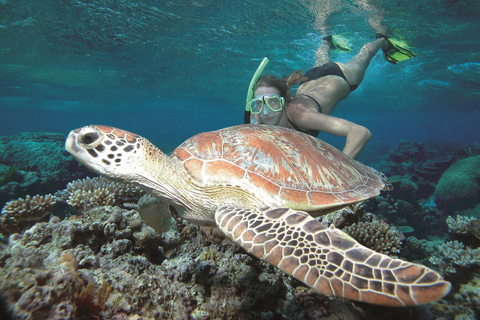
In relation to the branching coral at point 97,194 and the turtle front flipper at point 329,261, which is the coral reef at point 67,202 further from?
the turtle front flipper at point 329,261

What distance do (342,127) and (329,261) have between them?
2.32 m

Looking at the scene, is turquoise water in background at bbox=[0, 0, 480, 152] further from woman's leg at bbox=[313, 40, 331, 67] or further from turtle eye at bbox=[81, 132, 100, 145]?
turtle eye at bbox=[81, 132, 100, 145]

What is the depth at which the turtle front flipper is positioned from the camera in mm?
986

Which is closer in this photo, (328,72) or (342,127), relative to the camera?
(342,127)

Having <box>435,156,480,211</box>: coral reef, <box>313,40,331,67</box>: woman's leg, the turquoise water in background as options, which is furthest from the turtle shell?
the turquoise water in background

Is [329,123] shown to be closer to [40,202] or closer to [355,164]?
[355,164]

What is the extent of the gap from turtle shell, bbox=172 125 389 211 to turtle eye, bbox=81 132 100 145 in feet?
2.29

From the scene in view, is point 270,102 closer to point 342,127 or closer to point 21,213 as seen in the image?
point 342,127

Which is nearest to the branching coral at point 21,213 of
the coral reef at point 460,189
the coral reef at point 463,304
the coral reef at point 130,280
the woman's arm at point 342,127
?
the coral reef at point 130,280

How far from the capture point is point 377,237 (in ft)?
8.57

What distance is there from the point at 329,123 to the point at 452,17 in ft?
37.0

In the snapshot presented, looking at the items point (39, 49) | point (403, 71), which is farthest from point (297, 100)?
point (403, 71)

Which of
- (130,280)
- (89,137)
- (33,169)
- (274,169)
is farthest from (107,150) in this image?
(33,169)

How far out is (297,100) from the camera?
3.78 meters
